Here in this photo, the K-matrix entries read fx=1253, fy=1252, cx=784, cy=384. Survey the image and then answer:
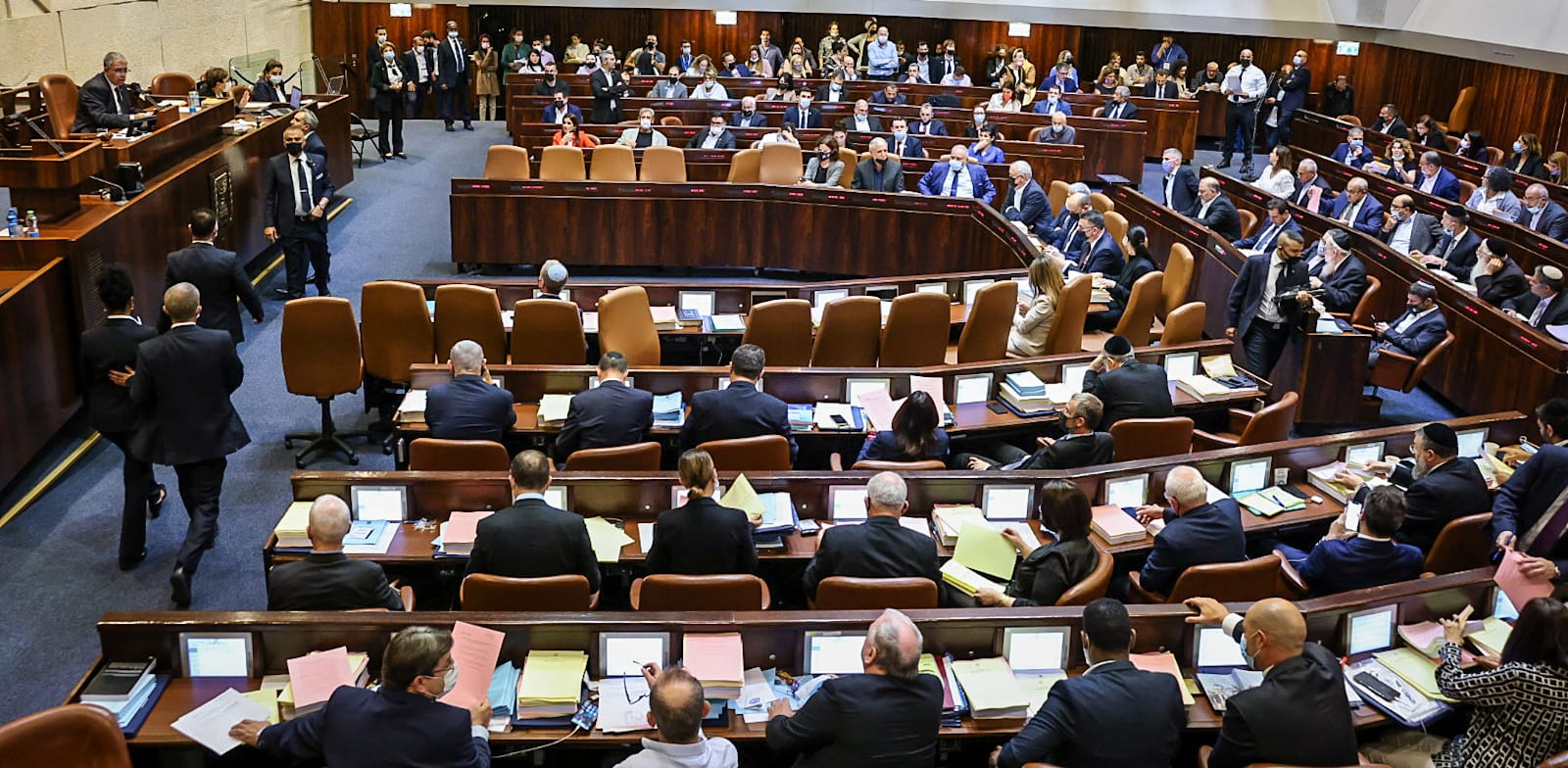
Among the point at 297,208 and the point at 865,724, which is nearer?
the point at 865,724

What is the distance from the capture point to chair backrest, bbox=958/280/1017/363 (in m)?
7.79

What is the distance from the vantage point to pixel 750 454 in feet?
18.1

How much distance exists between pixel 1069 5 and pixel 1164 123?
3944mm

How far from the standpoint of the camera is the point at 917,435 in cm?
566

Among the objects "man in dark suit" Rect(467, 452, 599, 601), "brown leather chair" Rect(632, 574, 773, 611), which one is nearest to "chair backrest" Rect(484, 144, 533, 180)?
"man in dark suit" Rect(467, 452, 599, 601)

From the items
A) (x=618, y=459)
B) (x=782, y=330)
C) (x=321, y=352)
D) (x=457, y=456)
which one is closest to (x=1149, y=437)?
(x=782, y=330)

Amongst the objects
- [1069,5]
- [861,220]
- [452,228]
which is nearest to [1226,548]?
[861,220]

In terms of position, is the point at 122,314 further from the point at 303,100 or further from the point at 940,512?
the point at 303,100

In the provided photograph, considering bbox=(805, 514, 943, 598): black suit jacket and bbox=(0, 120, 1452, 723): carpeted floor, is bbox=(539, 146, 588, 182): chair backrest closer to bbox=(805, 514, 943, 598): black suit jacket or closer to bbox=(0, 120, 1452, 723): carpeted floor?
bbox=(0, 120, 1452, 723): carpeted floor

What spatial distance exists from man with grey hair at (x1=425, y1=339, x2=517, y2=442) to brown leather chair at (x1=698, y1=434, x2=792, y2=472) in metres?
1.04

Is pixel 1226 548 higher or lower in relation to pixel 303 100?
lower

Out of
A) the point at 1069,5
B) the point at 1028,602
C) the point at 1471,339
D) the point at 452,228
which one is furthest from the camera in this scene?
the point at 1069,5

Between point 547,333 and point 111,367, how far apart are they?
2265 millimetres

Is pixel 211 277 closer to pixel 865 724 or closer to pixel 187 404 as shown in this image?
pixel 187 404
